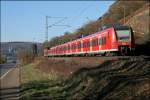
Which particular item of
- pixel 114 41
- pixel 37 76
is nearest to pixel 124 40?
pixel 114 41

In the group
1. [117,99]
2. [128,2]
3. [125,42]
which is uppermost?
[128,2]

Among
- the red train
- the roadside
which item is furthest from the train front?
the roadside

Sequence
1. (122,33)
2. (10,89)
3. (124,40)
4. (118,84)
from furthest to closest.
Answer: (122,33) < (124,40) < (10,89) < (118,84)

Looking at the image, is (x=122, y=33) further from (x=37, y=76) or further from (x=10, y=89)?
(x=37, y=76)

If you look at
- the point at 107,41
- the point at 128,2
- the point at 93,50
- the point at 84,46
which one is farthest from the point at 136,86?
the point at 128,2

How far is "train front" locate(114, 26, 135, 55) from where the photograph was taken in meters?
33.4

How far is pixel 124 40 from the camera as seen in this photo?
34094 millimetres

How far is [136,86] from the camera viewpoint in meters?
13.4

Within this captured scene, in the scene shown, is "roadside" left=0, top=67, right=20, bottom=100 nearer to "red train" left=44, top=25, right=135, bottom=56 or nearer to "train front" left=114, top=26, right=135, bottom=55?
"red train" left=44, top=25, right=135, bottom=56

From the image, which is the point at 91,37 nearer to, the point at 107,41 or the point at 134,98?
the point at 107,41

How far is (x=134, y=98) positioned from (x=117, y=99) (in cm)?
99

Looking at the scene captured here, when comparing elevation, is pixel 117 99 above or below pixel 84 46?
below

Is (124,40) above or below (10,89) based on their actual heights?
above

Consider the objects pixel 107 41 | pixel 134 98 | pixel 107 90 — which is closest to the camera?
pixel 134 98
